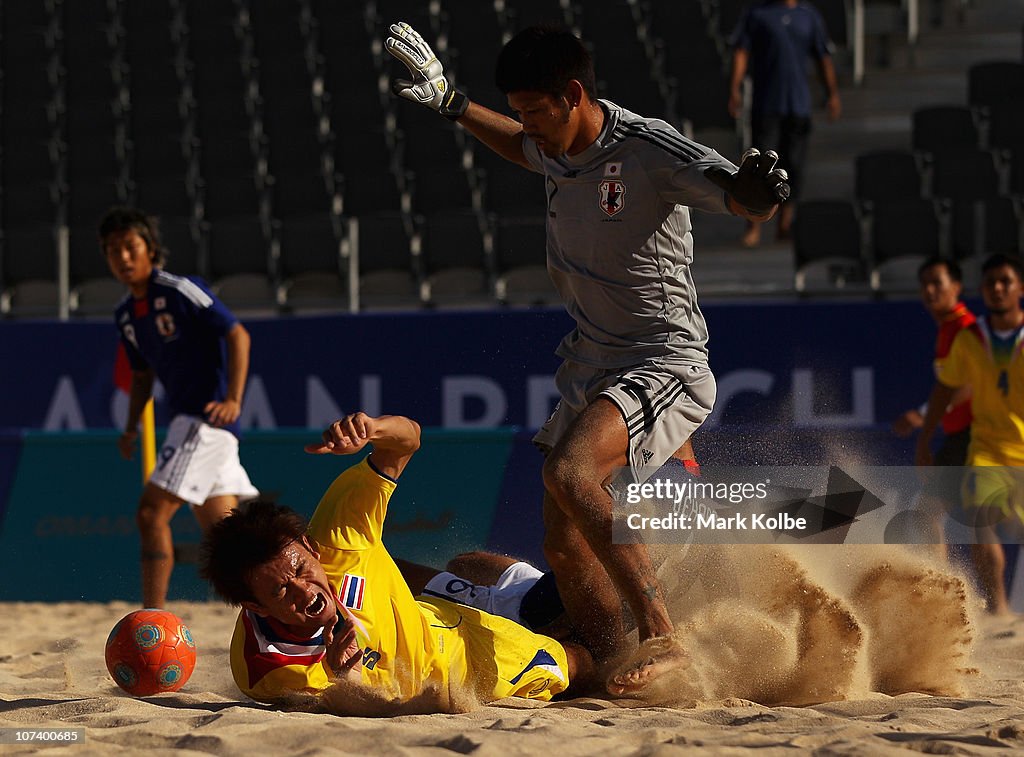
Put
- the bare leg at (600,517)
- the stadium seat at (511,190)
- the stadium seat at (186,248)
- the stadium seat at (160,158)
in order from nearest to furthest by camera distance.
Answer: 1. the bare leg at (600,517)
2. the stadium seat at (511,190)
3. the stadium seat at (186,248)
4. the stadium seat at (160,158)

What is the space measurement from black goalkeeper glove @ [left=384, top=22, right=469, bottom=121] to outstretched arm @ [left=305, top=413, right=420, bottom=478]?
1.28 m

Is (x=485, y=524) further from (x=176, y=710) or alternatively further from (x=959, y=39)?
(x=959, y=39)

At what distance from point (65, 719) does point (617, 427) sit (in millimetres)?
1836

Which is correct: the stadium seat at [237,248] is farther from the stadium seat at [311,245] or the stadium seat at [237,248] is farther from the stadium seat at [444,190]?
the stadium seat at [444,190]

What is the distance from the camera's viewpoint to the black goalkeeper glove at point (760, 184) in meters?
3.74

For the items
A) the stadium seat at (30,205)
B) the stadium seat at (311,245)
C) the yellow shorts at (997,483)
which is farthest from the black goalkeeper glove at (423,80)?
the stadium seat at (30,205)

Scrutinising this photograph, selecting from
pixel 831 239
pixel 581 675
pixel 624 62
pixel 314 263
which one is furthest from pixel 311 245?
pixel 581 675

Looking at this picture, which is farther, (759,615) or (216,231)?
(216,231)

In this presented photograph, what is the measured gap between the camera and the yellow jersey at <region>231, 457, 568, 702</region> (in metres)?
3.86

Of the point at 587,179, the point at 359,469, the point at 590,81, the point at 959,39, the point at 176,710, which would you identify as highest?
the point at 959,39

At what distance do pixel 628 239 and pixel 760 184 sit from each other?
591 mm

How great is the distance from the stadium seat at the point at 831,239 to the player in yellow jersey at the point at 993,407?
267cm

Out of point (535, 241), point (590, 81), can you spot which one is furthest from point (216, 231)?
point (590, 81)

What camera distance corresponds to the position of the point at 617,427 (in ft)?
13.4
